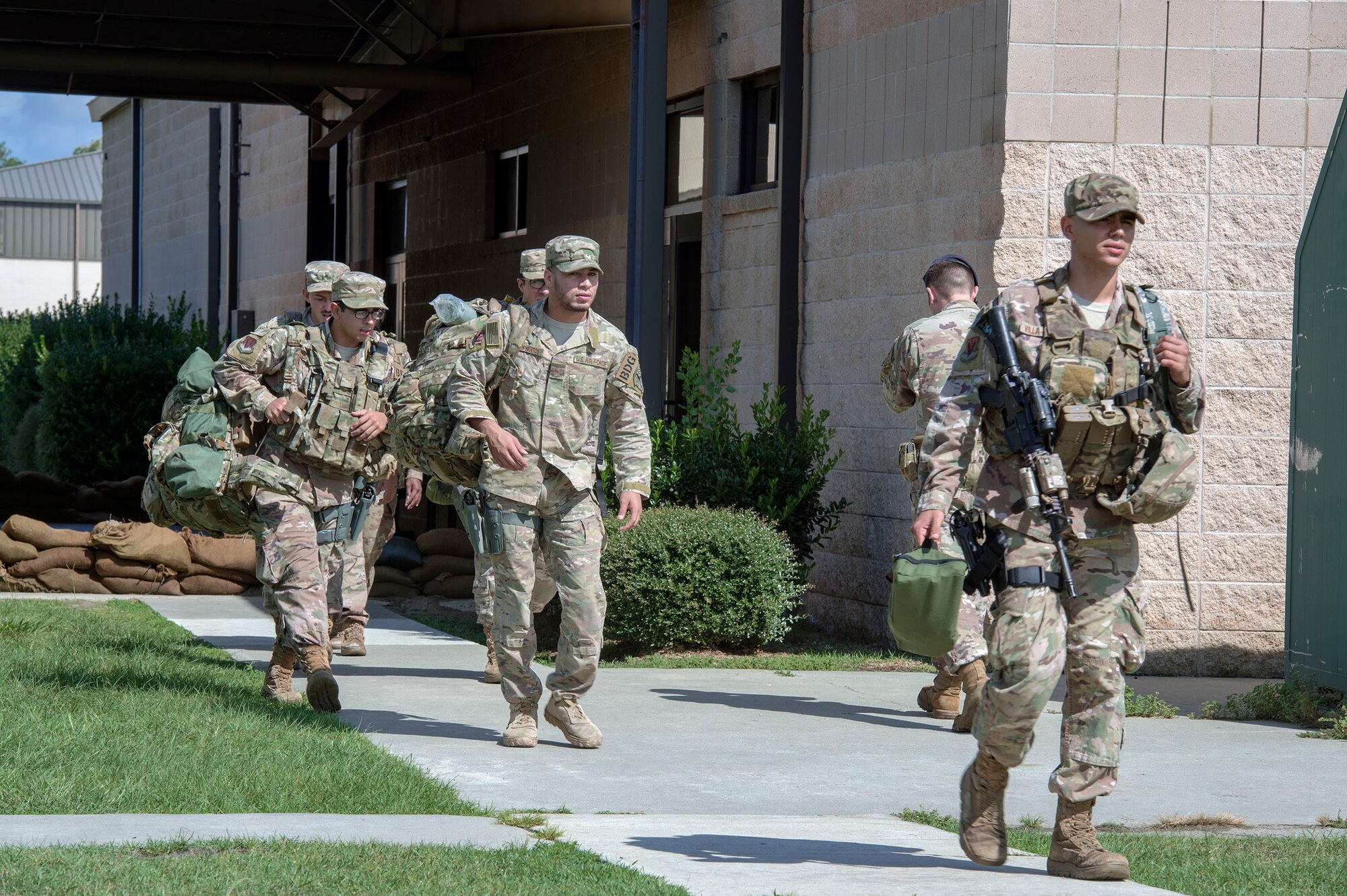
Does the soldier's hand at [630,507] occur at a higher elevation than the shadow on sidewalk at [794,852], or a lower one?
higher

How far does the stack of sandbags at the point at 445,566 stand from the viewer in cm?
1393

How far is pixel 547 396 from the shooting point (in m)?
7.43

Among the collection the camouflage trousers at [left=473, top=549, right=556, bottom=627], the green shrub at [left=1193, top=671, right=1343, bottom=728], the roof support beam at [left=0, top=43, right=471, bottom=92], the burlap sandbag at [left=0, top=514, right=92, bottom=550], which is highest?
the roof support beam at [left=0, top=43, right=471, bottom=92]

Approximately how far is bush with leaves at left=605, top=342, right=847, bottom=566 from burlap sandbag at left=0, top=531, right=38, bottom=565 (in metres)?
4.95

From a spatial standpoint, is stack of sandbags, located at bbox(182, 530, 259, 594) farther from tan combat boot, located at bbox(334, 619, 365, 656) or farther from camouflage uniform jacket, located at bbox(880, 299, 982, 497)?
camouflage uniform jacket, located at bbox(880, 299, 982, 497)

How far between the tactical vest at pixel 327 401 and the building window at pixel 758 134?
508 cm

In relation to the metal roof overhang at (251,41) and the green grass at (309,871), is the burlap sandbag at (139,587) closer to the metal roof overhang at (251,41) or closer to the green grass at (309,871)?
the metal roof overhang at (251,41)

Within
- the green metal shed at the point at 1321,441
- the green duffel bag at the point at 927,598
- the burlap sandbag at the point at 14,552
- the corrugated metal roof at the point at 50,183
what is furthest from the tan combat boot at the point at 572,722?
the corrugated metal roof at the point at 50,183

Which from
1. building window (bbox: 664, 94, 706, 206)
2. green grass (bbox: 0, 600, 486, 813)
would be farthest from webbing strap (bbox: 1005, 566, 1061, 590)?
building window (bbox: 664, 94, 706, 206)

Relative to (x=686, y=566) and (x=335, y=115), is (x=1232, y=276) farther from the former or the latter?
(x=335, y=115)

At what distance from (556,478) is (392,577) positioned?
676 cm

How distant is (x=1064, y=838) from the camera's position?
5.27 meters

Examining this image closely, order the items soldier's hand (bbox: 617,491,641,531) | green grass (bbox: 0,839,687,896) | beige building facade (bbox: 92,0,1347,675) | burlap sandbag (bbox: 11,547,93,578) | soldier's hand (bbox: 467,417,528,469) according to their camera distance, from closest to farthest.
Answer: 1. green grass (bbox: 0,839,687,896)
2. soldier's hand (bbox: 467,417,528,469)
3. soldier's hand (bbox: 617,491,641,531)
4. beige building facade (bbox: 92,0,1347,675)
5. burlap sandbag (bbox: 11,547,93,578)

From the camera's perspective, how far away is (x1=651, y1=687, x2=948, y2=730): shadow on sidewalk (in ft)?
27.6
